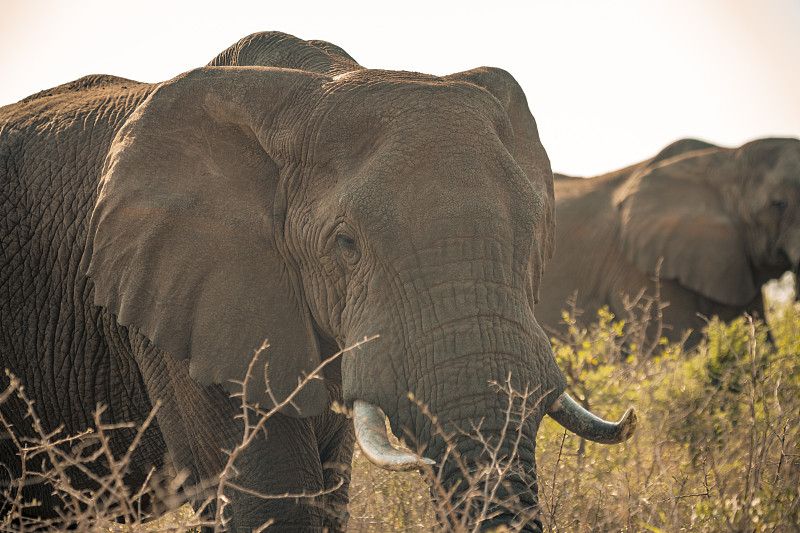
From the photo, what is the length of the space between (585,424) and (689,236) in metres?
8.42

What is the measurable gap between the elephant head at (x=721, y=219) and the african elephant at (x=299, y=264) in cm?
729

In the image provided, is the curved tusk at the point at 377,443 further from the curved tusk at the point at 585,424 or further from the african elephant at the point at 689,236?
the african elephant at the point at 689,236

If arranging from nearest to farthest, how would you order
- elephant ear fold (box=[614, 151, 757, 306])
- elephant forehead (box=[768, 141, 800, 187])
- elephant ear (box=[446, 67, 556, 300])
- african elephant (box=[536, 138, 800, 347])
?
elephant ear (box=[446, 67, 556, 300]) → elephant forehead (box=[768, 141, 800, 187]) → african elephant (box=[536, 138, 800, 347]) → elephant ear fold (box=[614, 151, 757, 306])

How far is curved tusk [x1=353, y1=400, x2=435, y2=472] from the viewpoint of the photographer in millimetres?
3470

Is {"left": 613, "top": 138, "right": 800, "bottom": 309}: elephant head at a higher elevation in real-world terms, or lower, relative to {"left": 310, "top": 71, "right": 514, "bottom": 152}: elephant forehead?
lower

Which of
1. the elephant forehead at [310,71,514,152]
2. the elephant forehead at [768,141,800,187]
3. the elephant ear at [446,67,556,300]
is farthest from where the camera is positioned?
the elephant forehead at [768,141,800,187]

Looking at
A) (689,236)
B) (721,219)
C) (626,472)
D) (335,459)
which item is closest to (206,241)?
(335,459)

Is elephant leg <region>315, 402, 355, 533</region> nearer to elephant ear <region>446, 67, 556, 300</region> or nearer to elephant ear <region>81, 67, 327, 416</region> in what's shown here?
elephant ear <region>81, 67, 327, 416</region>

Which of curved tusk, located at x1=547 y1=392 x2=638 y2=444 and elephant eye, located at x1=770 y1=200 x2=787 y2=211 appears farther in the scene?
elephant eye, located at x1=770 y1=200 x2=787 y2=211

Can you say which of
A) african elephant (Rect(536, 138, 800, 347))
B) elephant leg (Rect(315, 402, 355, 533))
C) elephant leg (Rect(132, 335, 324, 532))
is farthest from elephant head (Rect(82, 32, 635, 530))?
african elephant (Rect(536, 138, 800, 347))

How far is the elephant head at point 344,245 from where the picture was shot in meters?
3.85

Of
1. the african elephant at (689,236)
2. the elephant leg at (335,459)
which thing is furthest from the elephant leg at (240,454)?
the african elephant at (689,236)

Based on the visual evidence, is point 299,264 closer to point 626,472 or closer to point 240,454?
point 240,454

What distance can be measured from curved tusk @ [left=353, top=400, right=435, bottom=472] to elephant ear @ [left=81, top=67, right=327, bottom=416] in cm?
37
